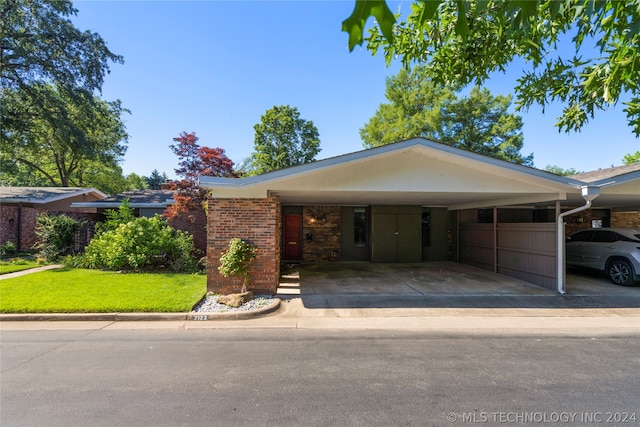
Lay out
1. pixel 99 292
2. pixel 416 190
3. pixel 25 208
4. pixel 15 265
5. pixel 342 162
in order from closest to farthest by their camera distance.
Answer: pixel 342 162 → pixel 99 292 → pixel 416 190 → pixel 15 265 → pixel 25 208

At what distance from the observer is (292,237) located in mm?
13547

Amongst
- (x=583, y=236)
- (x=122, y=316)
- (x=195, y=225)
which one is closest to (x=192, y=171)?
(x=195, y=225)

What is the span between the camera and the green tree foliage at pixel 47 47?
1468cm

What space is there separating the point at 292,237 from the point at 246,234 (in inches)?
234

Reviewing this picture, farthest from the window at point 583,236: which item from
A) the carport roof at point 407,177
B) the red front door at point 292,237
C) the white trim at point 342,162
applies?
the red front door at point 292,237

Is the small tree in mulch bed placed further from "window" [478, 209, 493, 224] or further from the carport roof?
"window" [478, 209, 493, 224]

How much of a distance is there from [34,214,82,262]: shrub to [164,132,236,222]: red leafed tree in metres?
3.74

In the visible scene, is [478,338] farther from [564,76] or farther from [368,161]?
[564,76]

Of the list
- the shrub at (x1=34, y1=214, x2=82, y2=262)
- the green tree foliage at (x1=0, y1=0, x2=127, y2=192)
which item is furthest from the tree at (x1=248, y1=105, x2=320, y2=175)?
the shrub at (x1=34, y1=214, x2=82, y2=262)

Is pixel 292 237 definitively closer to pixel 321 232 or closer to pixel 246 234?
pixel 321 232

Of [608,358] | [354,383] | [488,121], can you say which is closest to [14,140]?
[354,383]

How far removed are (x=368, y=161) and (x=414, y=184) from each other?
1.27 m

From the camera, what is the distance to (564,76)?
7.29m

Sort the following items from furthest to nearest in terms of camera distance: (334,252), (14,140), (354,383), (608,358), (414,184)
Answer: (14,140) → (334,252) → (414,184) → (608,358) → (354,383)
